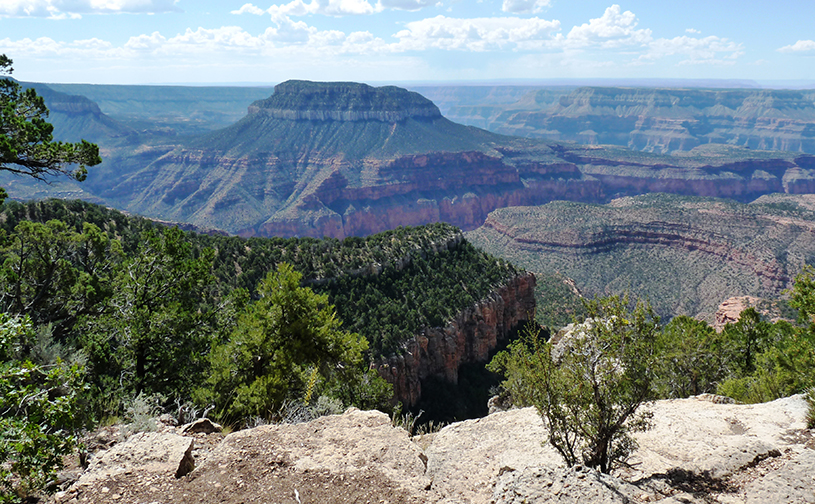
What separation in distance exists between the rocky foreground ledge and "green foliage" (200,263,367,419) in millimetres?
3179

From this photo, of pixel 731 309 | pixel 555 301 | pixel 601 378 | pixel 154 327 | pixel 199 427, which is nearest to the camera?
pixel 601 378

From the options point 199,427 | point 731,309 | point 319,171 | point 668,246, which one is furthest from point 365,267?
point 319,171

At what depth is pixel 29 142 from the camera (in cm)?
1246

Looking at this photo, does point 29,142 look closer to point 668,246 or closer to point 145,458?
point 145,458

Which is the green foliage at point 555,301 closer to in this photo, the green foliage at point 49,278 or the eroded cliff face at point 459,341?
the eroded cliff face at point 459,341

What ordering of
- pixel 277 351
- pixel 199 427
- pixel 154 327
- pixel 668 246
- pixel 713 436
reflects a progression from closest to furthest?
pixel 199 427, pixel 713 436, pixel 154 327, pixel 277 351, pixel 668 246

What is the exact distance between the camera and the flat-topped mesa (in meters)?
190

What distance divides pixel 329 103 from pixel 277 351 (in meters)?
191

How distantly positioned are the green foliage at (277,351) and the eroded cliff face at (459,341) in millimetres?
17521

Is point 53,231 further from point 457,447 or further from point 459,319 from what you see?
point 459,319

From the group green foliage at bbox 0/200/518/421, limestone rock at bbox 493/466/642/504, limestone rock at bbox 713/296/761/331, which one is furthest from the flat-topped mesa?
limestone rock at bbox 493/466/642/504

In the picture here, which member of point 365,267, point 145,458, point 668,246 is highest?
point 145,458

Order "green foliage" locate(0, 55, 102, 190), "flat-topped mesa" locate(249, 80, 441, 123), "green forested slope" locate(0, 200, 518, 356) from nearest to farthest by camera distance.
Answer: "green foliage" locate(0, 55, 102, 190)
"green forested slope" locate(0, 200, 518, 356)
"flat-topped mesa" locate(249, 80, 441, 123)

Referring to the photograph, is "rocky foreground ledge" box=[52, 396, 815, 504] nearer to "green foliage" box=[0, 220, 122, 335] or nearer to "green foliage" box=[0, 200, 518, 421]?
"green foliage" box=[0, 200, 518, 421]
